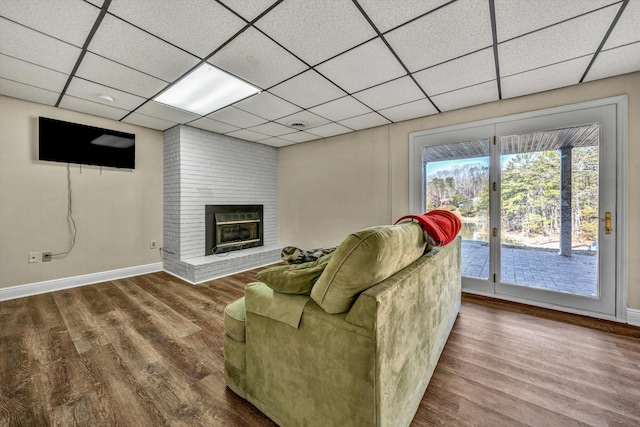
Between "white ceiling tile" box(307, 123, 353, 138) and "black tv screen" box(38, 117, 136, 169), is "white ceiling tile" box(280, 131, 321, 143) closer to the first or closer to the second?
"white ceiling tile" box(307, 123, 353, 138)

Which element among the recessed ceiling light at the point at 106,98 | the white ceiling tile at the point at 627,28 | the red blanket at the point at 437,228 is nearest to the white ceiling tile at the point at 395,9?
the white ceiling tile at the point at 627,28

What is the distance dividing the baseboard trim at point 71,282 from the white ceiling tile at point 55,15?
3078 millimetres

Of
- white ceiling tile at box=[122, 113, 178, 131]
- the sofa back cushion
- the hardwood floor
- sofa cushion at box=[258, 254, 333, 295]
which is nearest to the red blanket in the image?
the sofa back cushion

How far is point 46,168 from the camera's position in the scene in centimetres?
Result: 331

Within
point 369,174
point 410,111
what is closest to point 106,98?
point 369,174

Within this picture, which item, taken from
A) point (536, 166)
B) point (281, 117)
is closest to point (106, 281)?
point (281, 117)

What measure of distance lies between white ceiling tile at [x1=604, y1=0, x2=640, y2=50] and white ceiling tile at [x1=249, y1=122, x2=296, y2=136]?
3.47 meters

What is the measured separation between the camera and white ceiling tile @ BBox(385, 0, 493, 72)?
5.49 feet

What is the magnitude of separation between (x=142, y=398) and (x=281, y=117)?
3.29 m

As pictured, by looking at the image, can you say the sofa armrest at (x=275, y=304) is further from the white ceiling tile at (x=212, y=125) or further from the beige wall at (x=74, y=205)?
the beige wall at (x=74, y=205)

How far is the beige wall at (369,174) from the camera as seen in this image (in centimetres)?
245

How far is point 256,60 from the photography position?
7.28 ft

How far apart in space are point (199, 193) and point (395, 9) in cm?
371

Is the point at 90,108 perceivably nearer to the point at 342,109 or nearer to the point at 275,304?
the point at 342,109
